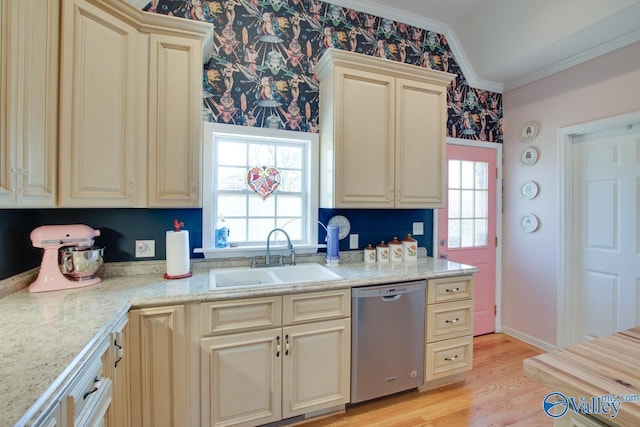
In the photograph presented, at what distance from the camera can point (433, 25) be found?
281 centimetres

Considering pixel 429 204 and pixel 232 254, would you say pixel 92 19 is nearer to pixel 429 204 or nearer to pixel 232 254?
pixel 232 254

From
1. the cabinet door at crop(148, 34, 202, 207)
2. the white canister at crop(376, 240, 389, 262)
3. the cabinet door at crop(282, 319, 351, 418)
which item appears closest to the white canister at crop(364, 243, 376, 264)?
the white canister at crop(376, 240, 389, 262)

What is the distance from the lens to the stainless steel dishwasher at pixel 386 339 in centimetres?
189

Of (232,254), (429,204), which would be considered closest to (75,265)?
(232,254)

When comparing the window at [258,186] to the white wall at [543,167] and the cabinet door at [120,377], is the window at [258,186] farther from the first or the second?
the white wall at [543,167]

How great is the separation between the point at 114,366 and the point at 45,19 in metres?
1.60

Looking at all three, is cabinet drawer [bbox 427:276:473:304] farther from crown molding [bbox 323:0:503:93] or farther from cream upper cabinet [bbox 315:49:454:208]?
crown molding [bbox 323:0:503:93]

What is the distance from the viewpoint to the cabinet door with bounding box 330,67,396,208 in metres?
2.13

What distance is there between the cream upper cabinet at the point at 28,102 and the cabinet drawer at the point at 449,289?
2.27 metres

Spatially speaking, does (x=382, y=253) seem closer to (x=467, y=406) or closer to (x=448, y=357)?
(x=448, y=357)

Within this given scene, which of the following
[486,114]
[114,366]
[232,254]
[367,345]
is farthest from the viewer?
[486,114]

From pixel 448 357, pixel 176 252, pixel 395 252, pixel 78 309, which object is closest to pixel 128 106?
pixel 176 252

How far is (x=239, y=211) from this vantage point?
2.26 metres

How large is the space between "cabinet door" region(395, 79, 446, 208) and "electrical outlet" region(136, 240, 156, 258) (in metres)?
1.81
